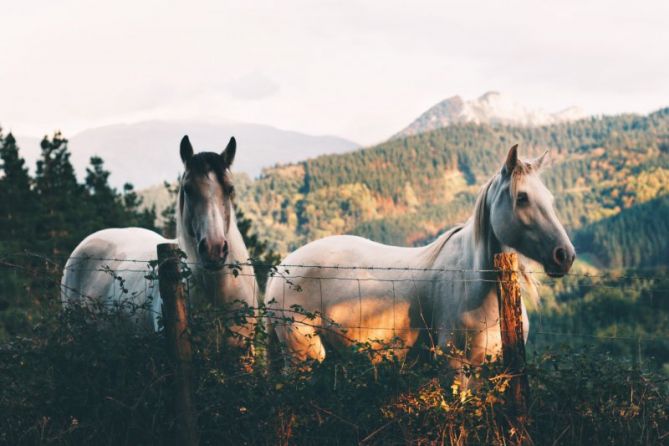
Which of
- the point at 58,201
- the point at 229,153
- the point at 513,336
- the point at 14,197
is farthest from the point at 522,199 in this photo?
the point at 14,197

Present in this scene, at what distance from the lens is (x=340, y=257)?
6.75 metres

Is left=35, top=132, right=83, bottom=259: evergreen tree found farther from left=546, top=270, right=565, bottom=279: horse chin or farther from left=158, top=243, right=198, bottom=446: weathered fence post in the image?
left=546, top=270, right=565, bottom=279: horse chin

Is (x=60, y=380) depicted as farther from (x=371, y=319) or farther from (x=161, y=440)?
(x=371, y=319)

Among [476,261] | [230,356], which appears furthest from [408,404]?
[476,261]

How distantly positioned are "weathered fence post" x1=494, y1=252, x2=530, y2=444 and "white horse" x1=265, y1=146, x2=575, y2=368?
34cm

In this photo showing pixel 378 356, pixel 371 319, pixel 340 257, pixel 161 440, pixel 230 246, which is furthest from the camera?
pixel 340 257

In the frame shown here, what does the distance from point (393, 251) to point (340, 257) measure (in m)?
0.54

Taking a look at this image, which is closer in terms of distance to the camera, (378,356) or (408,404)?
(408,404)

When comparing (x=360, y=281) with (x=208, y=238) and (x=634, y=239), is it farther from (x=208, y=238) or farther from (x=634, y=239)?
(x=634, y=239)

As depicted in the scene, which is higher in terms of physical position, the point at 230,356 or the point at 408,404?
the point at 230,356

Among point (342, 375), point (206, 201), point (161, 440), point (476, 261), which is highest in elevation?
point (206, 201)

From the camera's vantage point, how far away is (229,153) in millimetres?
5430

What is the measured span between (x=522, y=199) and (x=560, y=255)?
0.54 meters

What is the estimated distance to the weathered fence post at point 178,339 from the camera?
4.29 metres
